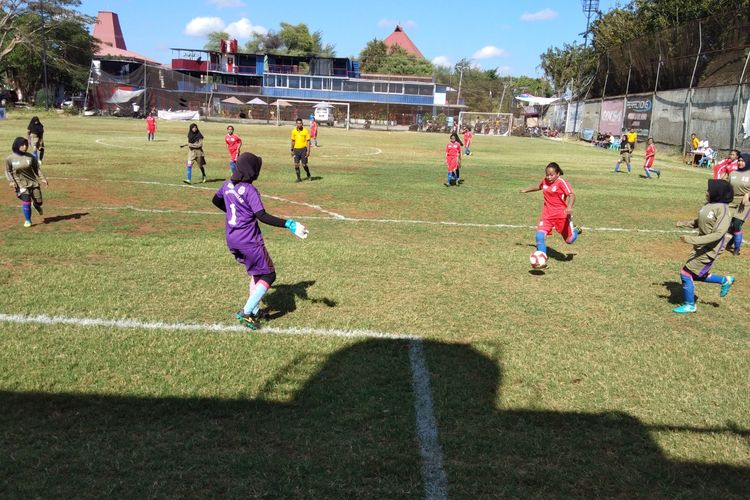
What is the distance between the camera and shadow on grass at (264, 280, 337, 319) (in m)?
7.27

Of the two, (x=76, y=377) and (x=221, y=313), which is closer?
(x=76, y=377)

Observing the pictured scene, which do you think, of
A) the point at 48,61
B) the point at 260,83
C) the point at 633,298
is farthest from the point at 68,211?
the point at 260,83

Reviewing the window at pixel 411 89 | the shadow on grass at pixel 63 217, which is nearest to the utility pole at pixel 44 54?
the window at pixel 411 89

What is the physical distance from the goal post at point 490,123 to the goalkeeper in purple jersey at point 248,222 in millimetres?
63236

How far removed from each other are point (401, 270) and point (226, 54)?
285 feet

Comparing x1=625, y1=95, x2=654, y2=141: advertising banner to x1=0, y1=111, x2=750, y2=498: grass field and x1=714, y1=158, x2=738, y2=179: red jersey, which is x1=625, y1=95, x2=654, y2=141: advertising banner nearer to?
x1=714, y1=158, x2=738, y2=179: red jersey

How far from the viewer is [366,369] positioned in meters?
5.69

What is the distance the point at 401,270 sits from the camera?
30.1 ft

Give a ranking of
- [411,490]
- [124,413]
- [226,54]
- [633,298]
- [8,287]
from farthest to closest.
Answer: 1. [226,54]
2. [633,298]
3. [8,287]
4. [124,413]
5. [411,490]

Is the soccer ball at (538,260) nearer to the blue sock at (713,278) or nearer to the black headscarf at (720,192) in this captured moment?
the blue sock at (713,278)

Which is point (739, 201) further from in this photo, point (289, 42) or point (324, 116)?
point (289, 42)

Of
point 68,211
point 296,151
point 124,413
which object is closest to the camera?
point 124,413

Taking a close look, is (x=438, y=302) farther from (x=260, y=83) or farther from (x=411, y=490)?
(x=260, y=83)

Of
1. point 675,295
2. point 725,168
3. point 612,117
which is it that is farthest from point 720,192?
point 612,117
